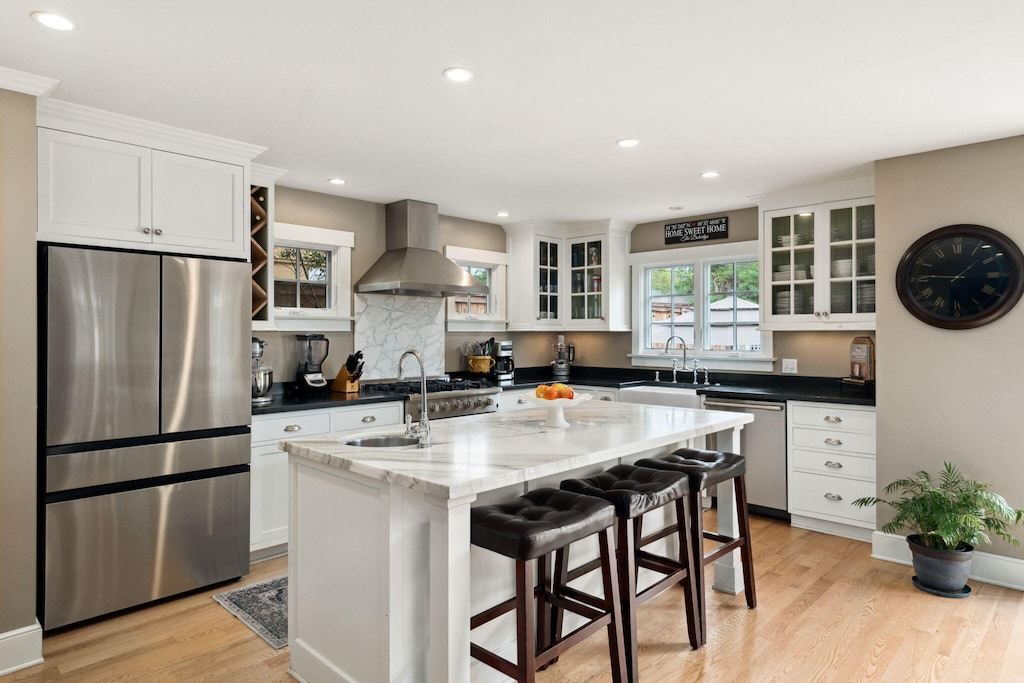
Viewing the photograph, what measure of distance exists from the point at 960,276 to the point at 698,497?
2058mm

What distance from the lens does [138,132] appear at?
3068 mm

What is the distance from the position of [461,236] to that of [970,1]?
4.06 meters

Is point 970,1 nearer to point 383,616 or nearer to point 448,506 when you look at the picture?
point 448,506

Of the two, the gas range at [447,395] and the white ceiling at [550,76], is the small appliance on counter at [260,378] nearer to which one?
the gas range at [447,395]

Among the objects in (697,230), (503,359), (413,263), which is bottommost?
(503,359)

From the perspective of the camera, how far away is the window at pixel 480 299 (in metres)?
5.45

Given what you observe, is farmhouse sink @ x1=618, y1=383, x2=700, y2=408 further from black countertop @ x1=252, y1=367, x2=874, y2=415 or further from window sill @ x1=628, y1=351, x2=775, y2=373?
window sill @ x1=628, y1=351, x2=775, y2=373

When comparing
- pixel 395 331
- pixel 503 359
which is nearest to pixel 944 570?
pixel 503 359

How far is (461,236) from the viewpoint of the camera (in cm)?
554

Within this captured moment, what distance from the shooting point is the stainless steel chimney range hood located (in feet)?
15.0

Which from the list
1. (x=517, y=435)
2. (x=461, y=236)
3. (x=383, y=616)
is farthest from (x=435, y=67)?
(x=461, y=236)

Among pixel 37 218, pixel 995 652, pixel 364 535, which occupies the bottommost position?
pixel 995 652

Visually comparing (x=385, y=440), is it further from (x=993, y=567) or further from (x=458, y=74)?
(x=993, y=567)

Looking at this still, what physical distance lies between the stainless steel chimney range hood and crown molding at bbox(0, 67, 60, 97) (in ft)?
7.49
